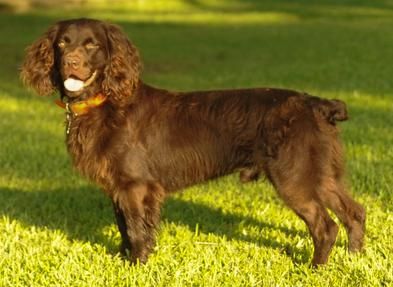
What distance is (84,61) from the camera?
205 inches

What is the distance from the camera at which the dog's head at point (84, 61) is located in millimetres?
5242

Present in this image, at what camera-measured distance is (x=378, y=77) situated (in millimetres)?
14383

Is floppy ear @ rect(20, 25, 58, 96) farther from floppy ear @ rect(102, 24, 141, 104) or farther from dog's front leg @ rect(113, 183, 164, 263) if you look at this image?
dog's front leg @ rect(113, 183, 164, 263)

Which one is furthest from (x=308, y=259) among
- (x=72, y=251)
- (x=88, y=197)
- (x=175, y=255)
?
(x=88, y=197)

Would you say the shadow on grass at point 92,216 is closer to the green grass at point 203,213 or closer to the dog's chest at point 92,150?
the green grass at point 203,213

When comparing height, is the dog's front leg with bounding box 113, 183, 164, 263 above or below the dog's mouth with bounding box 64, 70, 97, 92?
below

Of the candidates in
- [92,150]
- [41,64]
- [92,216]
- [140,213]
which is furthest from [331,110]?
[92,216]

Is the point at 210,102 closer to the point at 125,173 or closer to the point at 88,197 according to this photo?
the point at 125,173

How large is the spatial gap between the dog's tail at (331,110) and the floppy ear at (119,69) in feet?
4.27

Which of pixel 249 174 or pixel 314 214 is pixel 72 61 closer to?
pixel 249 174

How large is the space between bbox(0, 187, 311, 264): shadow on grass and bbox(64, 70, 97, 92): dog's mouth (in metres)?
1.30

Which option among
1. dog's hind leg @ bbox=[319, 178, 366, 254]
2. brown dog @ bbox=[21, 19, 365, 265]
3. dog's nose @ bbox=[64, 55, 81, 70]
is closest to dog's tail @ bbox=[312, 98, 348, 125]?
brown dog @ bbox=[21, 19, 365, 265]

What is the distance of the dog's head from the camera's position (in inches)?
206

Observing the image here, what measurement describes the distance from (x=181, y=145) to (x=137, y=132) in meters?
0.33
